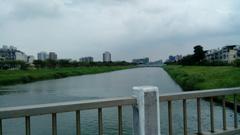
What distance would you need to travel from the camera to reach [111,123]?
13.8 m

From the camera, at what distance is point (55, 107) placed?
9.91 feet

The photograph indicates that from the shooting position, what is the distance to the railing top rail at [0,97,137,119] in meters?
2.81

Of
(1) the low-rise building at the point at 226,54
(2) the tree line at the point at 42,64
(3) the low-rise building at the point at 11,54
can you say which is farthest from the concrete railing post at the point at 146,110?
(3) the low-rise building at the point at 11,54

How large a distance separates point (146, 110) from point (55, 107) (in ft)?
3.35

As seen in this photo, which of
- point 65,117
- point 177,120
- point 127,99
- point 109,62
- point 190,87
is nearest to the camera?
point 127,99

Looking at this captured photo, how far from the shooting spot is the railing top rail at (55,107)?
281 centimetres

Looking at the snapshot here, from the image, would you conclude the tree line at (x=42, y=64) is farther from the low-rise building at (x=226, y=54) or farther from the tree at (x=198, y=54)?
the low-rise building at (x=226, y=54)

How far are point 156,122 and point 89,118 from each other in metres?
11.6

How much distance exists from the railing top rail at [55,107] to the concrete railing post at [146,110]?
88 mm

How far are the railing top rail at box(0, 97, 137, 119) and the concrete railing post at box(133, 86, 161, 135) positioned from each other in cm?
9

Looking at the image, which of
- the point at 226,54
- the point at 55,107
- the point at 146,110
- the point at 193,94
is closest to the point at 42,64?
the point at 226,54

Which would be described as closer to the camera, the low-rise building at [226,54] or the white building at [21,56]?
the low-rise building at [226,54]

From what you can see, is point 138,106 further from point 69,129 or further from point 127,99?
point 69,129

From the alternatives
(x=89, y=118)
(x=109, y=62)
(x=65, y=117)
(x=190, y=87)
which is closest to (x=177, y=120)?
(x=89, y=118)
